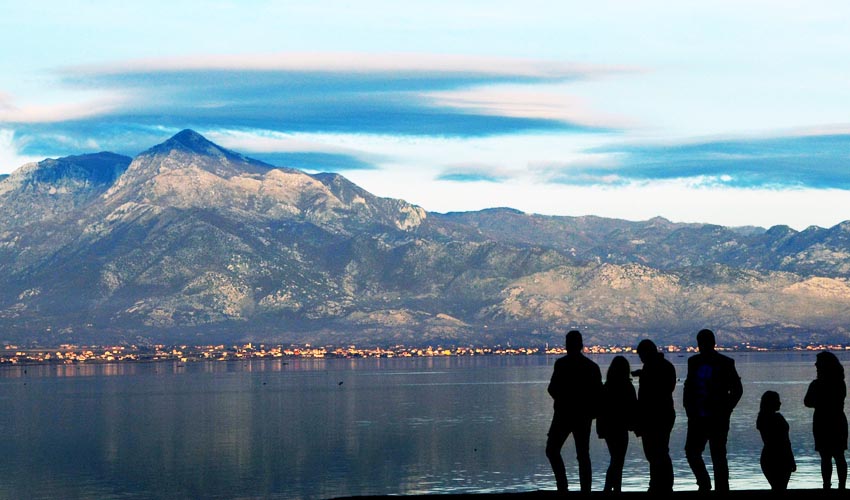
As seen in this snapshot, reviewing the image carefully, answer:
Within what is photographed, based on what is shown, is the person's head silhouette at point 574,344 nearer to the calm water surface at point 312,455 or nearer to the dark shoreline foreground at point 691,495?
the dark shoreline foreground at point 691,495

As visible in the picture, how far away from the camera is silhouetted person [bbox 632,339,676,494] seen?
1400 inches

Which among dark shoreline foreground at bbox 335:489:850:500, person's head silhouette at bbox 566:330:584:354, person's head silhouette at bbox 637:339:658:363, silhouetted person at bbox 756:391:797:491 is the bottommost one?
dark shoreline foreground at bbox 335:489:850:500

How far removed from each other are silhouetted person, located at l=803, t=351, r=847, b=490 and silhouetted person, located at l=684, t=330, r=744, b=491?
3347 millimetres

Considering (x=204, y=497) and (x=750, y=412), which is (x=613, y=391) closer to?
(x=204, y=497)

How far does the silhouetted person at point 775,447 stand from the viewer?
37.2 metres

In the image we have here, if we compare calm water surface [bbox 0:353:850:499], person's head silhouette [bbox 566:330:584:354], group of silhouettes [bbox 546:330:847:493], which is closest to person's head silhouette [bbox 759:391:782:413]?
group of silhouettes [bbox 546:330:847:493]

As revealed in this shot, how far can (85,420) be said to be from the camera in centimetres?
A: 18538

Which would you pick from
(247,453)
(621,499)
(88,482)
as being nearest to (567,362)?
(621,499)

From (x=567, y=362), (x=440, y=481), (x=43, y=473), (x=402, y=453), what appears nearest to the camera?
(x=567, y=362)

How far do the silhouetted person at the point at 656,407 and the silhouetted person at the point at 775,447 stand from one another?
9.75ft

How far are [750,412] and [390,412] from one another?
1883 inches

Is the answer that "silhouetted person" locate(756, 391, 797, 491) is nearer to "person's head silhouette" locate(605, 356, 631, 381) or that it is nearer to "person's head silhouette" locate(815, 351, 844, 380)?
"person's head silhouette" locate(815, 351, 844, 380)

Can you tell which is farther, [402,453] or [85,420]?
[85,420]

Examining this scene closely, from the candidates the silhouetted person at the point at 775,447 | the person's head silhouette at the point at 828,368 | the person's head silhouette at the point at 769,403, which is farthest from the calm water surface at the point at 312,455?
the person's head silhouette at the point at 769,403
